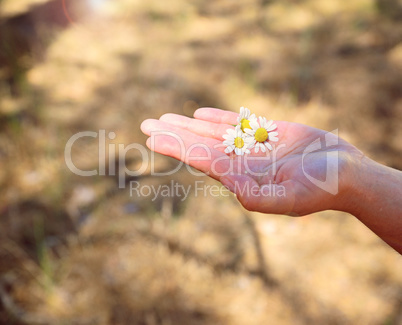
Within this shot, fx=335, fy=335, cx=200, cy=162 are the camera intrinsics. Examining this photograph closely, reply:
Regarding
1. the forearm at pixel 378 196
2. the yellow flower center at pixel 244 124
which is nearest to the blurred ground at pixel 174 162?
the forearm at pixel 378 196

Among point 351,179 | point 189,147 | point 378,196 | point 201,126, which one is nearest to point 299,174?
point 351,179

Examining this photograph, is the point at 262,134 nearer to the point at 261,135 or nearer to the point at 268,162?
the point at 261,135

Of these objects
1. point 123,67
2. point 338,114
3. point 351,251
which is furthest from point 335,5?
point 351,251

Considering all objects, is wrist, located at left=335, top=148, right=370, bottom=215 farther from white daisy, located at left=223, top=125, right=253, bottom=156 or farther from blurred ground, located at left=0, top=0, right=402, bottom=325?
blurred ground, located at left=0, top=0, right=402, bottom=325

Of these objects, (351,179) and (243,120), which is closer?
(351,179)

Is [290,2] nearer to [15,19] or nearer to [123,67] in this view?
[123,67]

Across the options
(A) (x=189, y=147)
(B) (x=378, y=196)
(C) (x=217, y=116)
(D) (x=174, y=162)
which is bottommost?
(D) (x=174, y=162)
